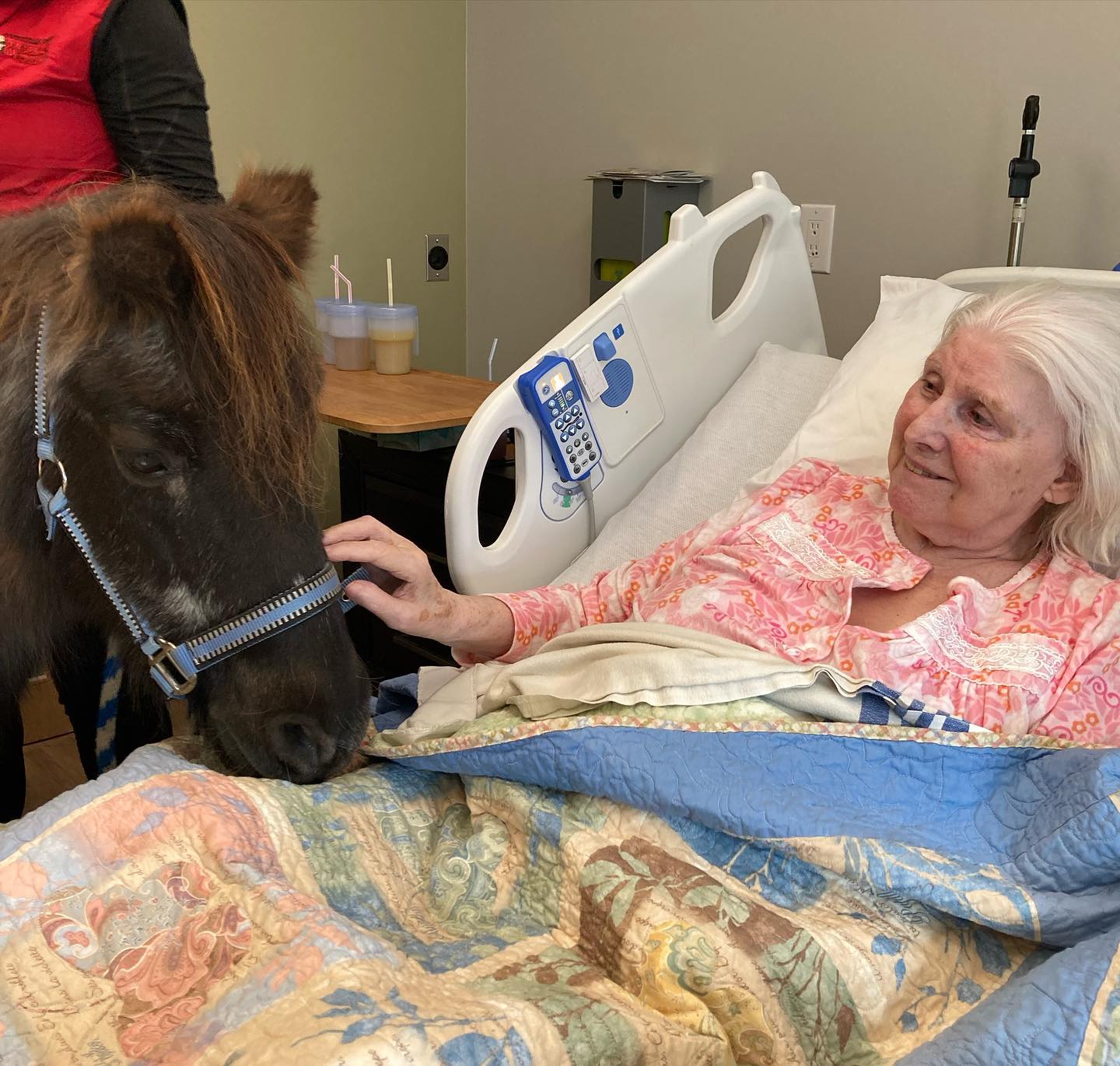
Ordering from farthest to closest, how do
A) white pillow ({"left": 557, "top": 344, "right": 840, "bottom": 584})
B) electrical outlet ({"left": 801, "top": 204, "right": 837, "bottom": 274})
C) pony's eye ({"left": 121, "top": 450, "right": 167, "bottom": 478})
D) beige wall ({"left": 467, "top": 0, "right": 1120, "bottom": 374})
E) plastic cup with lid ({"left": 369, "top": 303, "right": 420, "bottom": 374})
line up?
1. plastic cup with lid ({"left": 369, "top": 303, "right": 420, "bottom": 374})
2. electrical outlet ({"left": 801, "top": 204, "right": 837, "bottom": 274})
3. beige wall ({"left": 467, "top": 0, "right": 1120, "bottom": 374})
4. white pillow ({"left": 557, "top": 344, "right": 840, "bottom": 584})
5. pony's eye ({"left": 121, "top": 450, "right": 167, "bottom": 478})

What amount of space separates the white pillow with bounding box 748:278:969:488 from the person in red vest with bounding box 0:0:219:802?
1038mm

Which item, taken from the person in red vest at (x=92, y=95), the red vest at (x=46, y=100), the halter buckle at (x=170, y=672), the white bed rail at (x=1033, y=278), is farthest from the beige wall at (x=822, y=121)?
the halter buckle at (x=170, y=672)

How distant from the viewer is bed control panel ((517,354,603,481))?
5.21 ft

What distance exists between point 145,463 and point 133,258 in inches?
7.7

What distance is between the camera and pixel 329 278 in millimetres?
3299

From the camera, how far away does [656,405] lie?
6.06 ft

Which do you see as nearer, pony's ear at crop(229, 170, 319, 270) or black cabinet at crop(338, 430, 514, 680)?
pony's ear at crop(229, 170, 319, 270)

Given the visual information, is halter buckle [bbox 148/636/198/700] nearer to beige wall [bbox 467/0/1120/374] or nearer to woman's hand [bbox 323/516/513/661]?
woman's hand [bbox 323/516/513/661]

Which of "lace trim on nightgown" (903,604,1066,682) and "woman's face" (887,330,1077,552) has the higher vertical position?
"woman's face" (887,330,1077,552)

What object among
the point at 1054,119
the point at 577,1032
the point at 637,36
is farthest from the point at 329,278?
the point at 577,1032

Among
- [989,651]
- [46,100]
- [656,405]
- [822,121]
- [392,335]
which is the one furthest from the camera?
[392,335]

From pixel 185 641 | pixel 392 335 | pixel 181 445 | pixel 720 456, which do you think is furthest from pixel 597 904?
pixel 392 335

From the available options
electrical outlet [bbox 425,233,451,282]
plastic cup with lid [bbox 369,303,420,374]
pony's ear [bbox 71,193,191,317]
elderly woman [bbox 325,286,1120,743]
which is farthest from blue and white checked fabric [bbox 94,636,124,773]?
electrical outlet [bbox 425,233,451,282]

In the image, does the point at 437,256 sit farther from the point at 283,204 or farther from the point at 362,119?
the point at 283,204
